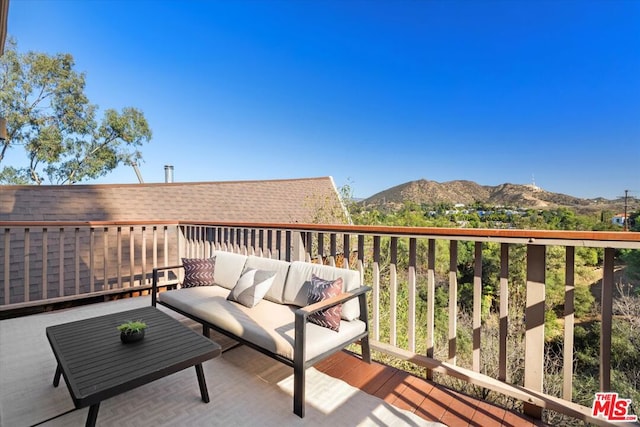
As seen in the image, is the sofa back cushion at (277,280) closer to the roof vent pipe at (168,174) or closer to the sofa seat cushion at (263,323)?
the sofa seat cushion at (263,323)

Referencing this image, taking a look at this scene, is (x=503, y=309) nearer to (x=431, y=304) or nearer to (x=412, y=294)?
(x=431, y=304)

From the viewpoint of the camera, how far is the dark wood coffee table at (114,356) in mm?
1494

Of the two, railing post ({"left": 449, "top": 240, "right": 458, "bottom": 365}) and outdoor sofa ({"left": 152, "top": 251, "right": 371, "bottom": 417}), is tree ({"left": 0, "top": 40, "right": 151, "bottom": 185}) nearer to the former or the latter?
outdoor sofa ({"left": 152, "top": 251, "right": 371, "bottom": 417})

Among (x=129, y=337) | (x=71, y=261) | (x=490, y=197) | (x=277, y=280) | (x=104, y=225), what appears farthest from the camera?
(x=490, y=197)

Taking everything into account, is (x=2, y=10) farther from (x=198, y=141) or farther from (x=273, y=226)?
(x=198, y=141)

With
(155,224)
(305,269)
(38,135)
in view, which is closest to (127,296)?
(155,224)

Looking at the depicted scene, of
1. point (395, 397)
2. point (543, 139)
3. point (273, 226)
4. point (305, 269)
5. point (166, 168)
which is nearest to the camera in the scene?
point (395, 397)

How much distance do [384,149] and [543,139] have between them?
15405mm

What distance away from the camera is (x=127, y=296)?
4582 millimetres

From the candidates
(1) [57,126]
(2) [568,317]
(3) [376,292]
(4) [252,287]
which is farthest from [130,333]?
(1) [57,126]

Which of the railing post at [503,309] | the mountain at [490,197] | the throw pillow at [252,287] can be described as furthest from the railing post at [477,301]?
the mountain at [490,197]

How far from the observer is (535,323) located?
6.05 feet
